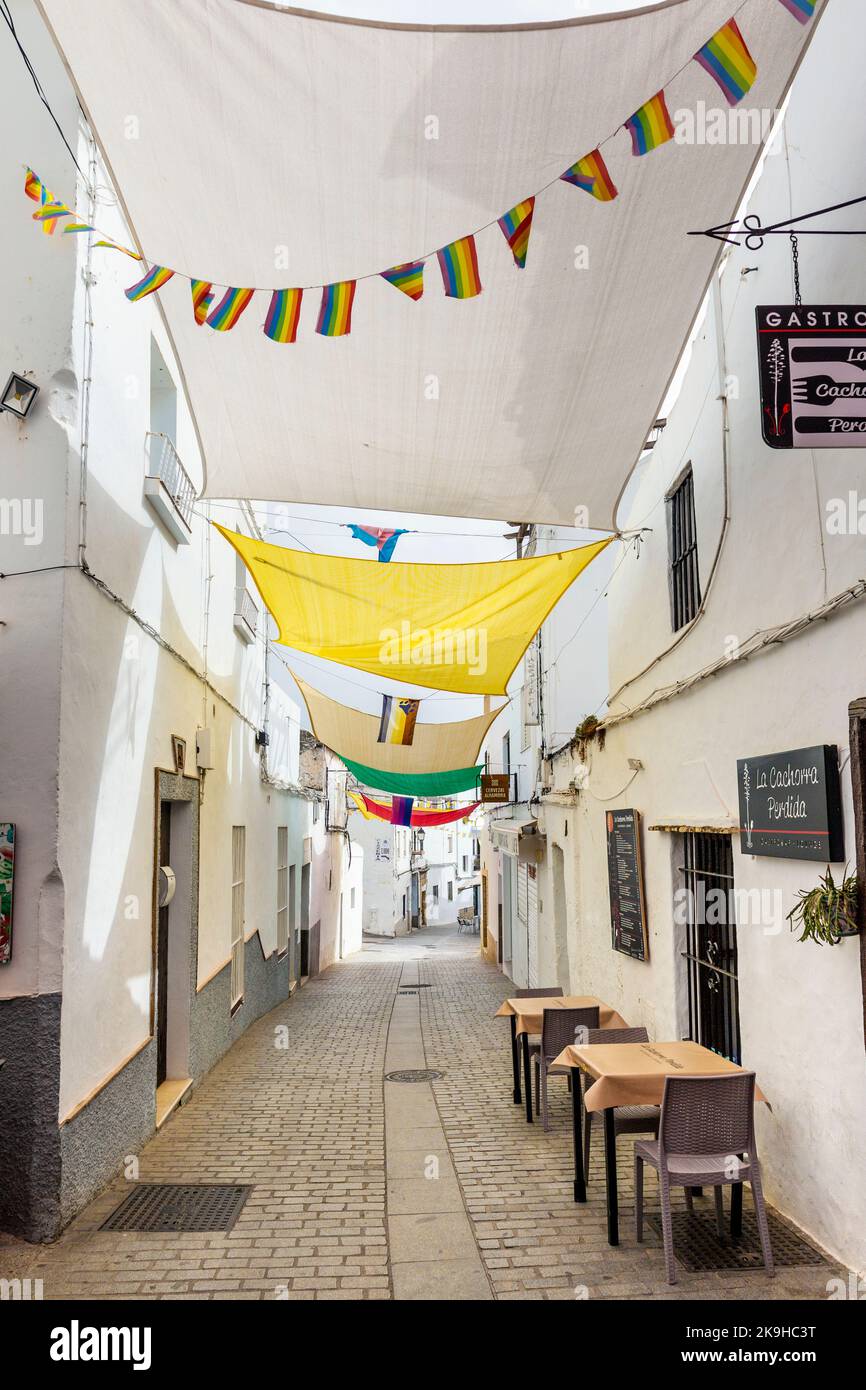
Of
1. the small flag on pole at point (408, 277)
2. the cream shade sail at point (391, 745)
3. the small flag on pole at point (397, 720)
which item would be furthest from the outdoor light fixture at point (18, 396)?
the small flag on pole at point (397, 720)

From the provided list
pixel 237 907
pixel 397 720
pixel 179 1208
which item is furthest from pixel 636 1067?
pixel 397 720

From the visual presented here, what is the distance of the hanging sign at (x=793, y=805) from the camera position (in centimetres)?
449

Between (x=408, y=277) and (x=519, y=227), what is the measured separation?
1.78 feet

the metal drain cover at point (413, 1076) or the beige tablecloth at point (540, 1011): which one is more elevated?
the beige tablecloth at point (540, 1011)

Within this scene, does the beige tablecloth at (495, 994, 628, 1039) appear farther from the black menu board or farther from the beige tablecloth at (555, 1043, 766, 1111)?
the beige tablecloth at (555, 1043, 766, 1111)

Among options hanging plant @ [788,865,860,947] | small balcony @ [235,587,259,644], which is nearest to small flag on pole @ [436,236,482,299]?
hanging plant @ [788,865,860,947]

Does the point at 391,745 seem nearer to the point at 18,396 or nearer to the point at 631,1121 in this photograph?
the point at 631,1121

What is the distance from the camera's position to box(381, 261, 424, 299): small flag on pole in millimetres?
4480

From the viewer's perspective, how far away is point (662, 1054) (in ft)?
18.3

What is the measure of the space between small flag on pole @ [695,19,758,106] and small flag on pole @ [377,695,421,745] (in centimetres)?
919

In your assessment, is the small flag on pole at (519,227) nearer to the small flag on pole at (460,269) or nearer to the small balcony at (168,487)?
the small flag on pole at (460,269)

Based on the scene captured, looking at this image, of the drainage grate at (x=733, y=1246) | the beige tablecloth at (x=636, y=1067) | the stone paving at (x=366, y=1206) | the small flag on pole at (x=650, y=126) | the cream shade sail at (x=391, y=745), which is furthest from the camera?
the cream shade sail at (x=391, y=745)

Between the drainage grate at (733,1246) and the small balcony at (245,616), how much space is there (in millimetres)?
7681
